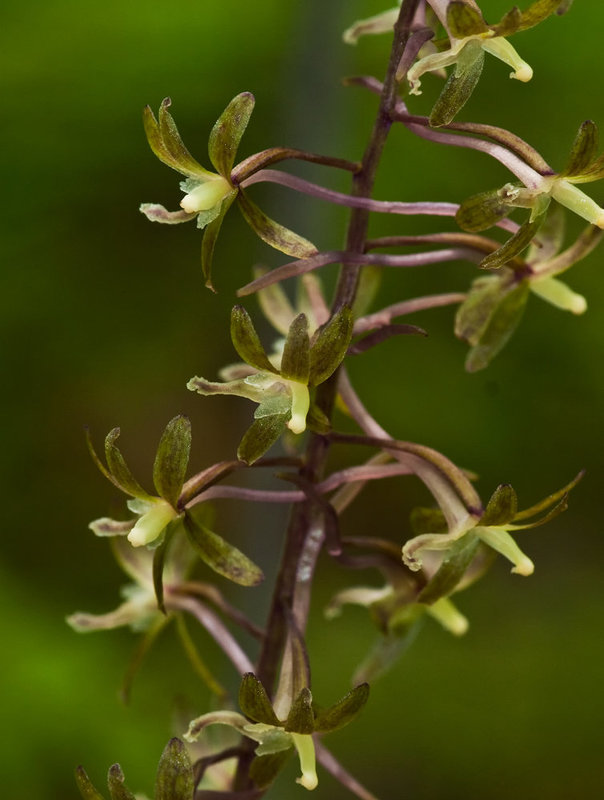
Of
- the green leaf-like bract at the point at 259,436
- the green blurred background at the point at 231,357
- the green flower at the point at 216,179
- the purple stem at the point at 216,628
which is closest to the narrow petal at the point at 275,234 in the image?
the green flower at the point at 216,179

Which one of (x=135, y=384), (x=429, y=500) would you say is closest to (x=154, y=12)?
(x=135, y=384)

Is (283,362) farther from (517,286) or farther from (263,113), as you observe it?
(263,113)

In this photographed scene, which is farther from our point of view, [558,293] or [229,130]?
[558,293]

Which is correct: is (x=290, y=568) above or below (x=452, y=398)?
above

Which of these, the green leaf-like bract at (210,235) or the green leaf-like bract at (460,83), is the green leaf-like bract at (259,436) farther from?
the green leaf-like bract at (460,83)

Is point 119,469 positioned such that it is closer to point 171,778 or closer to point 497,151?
point 171,778

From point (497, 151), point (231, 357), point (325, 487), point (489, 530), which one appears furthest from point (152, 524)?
point (231, 357)

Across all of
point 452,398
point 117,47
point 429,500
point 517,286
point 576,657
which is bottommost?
point 576,657
